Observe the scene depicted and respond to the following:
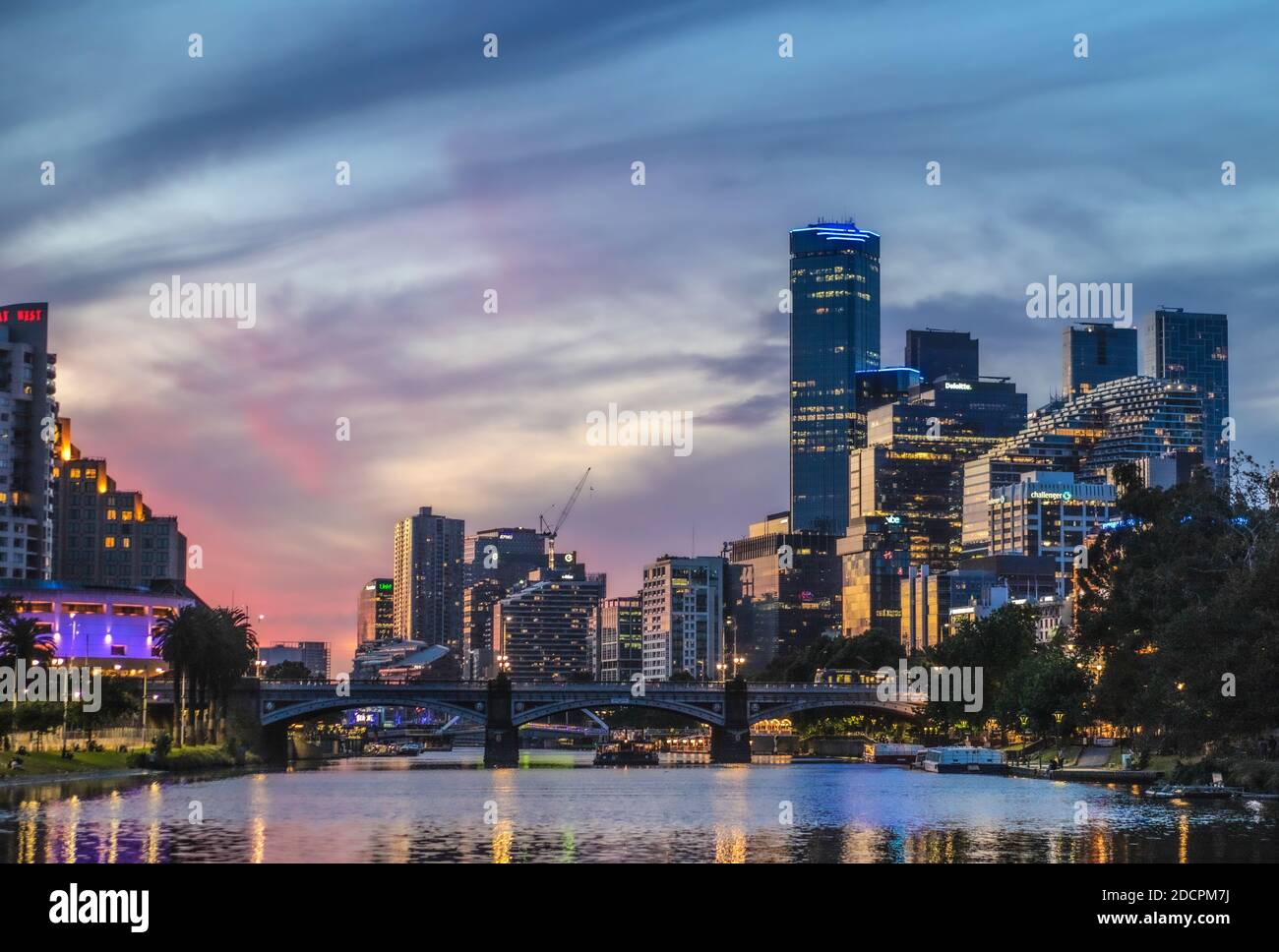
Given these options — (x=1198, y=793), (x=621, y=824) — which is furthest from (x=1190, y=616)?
(x=621, y=824)

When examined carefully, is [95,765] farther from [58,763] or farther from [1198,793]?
[1198,793]

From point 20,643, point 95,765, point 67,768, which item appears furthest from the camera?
point 20,643

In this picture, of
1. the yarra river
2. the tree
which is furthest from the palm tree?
the tree

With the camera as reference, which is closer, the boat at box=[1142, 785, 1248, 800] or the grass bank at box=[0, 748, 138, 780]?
the boat at box=[1142, 785, 1248, 800]

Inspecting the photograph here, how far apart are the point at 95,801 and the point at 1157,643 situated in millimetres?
84057

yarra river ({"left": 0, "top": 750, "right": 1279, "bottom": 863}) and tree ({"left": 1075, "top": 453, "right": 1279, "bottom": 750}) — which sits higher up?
tree ({"left": 1075, "top": 453, "right": 1279, "bottom": 750})

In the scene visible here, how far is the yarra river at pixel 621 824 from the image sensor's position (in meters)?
88.9

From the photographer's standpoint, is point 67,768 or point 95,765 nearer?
point 67,768

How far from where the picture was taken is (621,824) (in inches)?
4481

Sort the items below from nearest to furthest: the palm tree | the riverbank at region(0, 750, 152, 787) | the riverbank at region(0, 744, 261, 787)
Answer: the riverbank at region(0, 750, 152, 787), the riverbank at region(0, 744, 261, 787), the palm tree

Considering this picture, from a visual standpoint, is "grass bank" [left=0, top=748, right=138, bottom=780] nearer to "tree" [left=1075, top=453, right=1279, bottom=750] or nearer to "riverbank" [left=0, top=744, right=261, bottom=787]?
"riverbank" [left=0, top=744, right=261, bottom=787]

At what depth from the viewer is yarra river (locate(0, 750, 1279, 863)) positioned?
8894 cm
